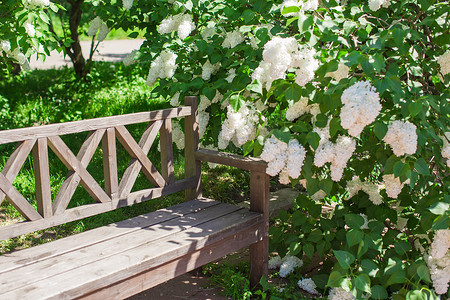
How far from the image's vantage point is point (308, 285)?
329 centimetres

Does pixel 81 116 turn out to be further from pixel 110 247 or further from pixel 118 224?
pixel 110 247

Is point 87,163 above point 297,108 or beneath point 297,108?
beneath

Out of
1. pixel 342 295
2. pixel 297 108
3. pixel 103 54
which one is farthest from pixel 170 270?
pixel 103 54

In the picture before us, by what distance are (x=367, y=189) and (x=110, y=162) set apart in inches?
55.6

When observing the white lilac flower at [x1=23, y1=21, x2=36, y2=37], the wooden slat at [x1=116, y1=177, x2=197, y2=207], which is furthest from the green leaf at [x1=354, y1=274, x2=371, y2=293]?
the white lilac flower at [x1=23, y1=21, x2=36, y2=37]

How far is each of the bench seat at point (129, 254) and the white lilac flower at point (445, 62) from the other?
1252mm

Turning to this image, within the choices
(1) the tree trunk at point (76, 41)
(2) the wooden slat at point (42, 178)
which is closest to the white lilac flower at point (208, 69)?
(2) the wooden slat at point (42, 178)

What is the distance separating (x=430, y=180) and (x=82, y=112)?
4.64 metres

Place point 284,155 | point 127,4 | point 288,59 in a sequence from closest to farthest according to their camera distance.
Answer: point 288,59 → point 284,155 → point 127,4

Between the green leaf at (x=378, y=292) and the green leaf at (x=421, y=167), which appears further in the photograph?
the green leaf at (x=378, y=292)

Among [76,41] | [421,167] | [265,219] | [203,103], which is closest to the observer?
[421,167]

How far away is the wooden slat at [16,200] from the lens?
2.61 metres

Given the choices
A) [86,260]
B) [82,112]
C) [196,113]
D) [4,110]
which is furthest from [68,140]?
[86,260]

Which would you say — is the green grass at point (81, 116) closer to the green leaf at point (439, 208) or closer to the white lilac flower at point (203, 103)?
the white lilac flower at point (203, 103)
